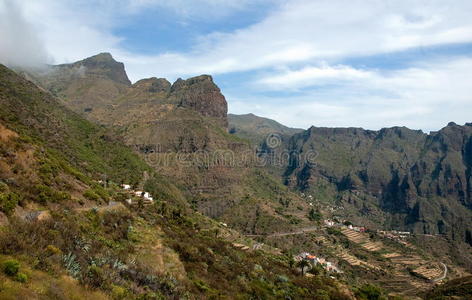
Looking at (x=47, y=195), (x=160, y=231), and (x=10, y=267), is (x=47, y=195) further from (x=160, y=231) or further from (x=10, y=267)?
(x=10, y=267)

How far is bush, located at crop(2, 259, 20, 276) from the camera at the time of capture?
1170 centimetres

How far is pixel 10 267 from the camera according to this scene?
38.5 ft

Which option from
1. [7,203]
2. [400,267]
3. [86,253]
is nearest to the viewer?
[86,253]

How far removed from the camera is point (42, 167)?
3200 cm

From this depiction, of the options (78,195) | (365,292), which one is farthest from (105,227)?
(365,292)

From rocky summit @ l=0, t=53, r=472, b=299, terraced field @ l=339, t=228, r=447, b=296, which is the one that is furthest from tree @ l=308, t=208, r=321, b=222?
terraced field @ l=339, t=228, r=447, b=296

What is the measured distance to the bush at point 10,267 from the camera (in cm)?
1170

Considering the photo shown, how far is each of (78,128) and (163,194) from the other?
118 ft

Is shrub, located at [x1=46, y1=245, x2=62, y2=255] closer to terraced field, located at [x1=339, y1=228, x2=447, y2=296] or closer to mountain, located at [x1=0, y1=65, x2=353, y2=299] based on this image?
mountain, located at [x1=0, y1=65, x2=353, y2=299]

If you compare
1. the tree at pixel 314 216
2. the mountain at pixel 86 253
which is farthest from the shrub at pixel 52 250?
the tree at pixel 314 216

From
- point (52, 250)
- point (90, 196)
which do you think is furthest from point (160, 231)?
point (52, 250)

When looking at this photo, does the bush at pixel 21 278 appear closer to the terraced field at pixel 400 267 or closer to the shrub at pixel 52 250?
the shrub at pixel 52 250

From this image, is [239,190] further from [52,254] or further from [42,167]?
[52,254]

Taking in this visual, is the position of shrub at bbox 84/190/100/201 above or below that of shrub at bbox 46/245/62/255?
below
